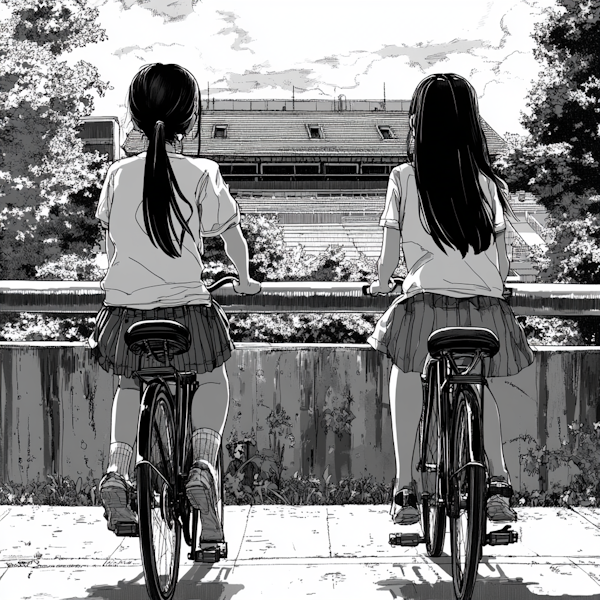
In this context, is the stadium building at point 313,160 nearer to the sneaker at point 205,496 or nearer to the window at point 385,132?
the window at point 385,132

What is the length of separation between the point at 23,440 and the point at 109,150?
3247 centimetres

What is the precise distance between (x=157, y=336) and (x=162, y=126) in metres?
0.83

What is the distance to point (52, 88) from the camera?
29.5 metres

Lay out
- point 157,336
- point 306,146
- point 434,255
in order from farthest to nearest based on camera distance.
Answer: point 306,146 < point 434,255 < point 157,336

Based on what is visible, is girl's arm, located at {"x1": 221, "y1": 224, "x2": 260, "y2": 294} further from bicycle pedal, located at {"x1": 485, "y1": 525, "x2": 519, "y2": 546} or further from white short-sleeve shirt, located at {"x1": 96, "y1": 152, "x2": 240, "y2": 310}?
bicycle pedal, located at {"x1": 485, "y1": 525, "x2": 519, "y2": 546}

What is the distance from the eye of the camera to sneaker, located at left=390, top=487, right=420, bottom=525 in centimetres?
418

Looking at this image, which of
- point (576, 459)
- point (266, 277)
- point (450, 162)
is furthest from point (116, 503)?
point (266, 277)

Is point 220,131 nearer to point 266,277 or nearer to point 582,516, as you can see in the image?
point 266,277

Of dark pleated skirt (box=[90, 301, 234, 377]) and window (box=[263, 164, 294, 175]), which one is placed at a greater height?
window (box=[263, 164, 294, 175])

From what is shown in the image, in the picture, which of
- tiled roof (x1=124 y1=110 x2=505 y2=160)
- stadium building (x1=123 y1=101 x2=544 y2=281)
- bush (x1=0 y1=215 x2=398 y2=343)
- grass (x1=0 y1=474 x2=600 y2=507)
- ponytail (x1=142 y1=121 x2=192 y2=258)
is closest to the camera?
ponytail (x1=142 y1=121 x2=192 y2=258)

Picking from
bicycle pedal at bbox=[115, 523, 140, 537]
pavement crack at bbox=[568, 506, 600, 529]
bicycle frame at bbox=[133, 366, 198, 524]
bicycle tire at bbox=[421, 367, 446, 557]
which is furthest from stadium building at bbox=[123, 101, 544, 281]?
bicycle pedal at bbox=[115, 523, 140, 537]

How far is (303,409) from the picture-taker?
5668 millimetres

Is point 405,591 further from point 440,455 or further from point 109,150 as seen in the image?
point 109,150

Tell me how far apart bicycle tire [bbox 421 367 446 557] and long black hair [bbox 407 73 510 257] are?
59 cm
